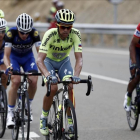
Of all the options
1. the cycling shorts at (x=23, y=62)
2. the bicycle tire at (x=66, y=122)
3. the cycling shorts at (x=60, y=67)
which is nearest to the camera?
the bicycle tire at (x=66, y=122)

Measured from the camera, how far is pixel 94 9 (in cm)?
3080

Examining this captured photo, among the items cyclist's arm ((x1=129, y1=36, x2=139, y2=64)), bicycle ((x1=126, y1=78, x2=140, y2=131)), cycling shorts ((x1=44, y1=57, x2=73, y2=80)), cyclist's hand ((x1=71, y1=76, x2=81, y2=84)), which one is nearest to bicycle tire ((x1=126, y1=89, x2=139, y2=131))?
bicycle ((x1=126, y1=78, x2=140, y2=131))

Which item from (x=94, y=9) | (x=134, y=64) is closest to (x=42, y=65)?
(x=134, y=64)

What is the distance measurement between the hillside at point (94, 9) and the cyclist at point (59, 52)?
64.0ft

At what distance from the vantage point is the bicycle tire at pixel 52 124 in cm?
714

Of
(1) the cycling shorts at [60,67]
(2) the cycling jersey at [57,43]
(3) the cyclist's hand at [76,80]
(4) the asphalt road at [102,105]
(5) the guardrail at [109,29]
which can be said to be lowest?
(4) the asphalt road at [102,105]

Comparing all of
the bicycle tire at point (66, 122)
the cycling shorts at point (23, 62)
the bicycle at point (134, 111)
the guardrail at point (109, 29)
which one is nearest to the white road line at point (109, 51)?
the guardrail at point (109, 29)

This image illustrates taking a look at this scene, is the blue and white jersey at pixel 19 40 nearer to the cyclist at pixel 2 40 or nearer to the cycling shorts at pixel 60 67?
the cyclist at pixel 2 40

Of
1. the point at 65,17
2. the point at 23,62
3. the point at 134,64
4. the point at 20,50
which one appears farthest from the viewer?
the point at 23,62

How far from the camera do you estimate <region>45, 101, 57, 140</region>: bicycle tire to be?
714cm

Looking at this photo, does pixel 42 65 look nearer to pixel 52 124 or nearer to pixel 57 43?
pixel 57 43

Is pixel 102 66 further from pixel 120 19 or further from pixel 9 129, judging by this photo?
pixel 120 19

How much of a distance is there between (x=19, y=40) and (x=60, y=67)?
145 cm

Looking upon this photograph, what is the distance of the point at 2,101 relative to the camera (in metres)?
8.84
